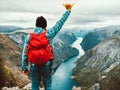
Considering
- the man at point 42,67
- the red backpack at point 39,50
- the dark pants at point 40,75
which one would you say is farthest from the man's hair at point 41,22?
the dark pants at point 40,75

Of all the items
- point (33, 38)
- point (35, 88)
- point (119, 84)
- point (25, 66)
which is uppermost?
point (33, 38)

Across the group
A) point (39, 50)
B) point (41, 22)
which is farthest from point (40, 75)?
point (41, 22)

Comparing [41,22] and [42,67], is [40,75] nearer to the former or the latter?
[42,67]

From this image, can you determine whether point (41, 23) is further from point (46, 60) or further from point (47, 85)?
point (47, 85)

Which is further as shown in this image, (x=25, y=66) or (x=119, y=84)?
(x=119, y=84)

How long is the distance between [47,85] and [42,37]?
2087mm

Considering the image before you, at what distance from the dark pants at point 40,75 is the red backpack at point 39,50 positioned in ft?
0.89

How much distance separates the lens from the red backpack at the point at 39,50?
14.8 meters

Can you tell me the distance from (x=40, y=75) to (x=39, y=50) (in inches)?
46.1

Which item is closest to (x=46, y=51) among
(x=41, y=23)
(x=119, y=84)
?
(x=41, y=23)

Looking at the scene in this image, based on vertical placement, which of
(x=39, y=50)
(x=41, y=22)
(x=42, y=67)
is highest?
(x=41, y=22)

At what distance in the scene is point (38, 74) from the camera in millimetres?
15359

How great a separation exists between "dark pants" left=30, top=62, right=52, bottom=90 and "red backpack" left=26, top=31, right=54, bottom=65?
270 millimetres

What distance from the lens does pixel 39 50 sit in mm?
14977
